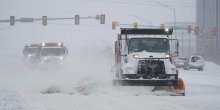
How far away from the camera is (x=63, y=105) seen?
53.2ft

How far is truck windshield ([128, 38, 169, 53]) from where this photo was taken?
2164 cm

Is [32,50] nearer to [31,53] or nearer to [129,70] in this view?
[31,53]

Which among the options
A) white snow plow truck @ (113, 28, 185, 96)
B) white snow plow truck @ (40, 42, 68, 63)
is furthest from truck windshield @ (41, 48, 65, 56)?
white snow plow truck @ (113, 28, 185, 96)

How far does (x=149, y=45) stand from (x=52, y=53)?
2041 cm

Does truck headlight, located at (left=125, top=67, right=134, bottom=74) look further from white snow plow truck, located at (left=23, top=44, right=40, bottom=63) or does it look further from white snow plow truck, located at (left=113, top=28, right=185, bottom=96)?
white snow plow truck, located at (left=23, top=44, right=40, bottom=63)

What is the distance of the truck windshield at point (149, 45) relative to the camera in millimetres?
21641

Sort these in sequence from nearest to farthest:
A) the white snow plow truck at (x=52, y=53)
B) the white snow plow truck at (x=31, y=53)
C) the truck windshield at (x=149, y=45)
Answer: the truck windshield at (x=149, y=45)
the white snow plow truck at (x=52, y=53)
the white snow plow truck at (x=31, y=53)

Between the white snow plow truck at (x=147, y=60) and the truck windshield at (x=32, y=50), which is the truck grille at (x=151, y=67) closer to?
the white snow plow truck at (x=147, y=60)

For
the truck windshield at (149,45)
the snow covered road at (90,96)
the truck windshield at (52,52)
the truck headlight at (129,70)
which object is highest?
the truck windshield at (149,45)

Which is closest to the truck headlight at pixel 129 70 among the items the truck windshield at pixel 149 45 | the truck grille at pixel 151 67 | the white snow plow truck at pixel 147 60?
the white snow plow truck at pixel 147 60

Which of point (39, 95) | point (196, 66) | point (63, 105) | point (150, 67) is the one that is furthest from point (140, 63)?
point (196, 66)

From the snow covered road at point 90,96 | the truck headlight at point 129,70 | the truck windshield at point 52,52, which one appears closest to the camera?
the snow covered road at point 90,96

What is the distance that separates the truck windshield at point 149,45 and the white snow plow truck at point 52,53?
18754 mm

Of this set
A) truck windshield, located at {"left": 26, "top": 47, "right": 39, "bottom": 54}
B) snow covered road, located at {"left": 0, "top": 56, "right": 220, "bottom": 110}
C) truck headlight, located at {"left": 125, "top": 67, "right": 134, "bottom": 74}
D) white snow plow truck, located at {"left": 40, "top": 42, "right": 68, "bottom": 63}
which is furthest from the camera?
truck windshield, located at {"left": 26, "top": 47, "right": 39, "bottom": 54}
